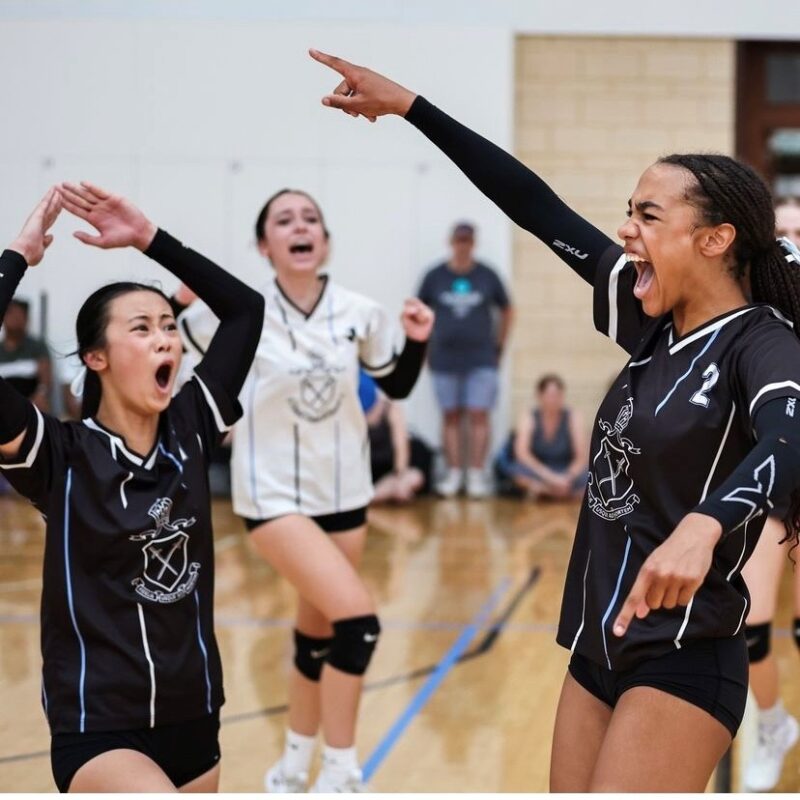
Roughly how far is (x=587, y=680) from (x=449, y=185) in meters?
9.54

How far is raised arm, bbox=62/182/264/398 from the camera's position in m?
3.11

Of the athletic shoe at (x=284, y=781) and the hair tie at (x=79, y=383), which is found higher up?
the hair tie at (x=79, y=383)

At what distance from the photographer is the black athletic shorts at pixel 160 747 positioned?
278 centimetres

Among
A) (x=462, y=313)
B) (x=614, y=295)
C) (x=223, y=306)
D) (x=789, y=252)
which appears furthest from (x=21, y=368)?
(x=789, y=252)

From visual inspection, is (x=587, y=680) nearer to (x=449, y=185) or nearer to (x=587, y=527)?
(x=587, y=527)

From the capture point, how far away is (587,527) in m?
2.54

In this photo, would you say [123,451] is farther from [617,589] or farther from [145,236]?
[617,589]

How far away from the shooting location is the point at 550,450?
11.3 m

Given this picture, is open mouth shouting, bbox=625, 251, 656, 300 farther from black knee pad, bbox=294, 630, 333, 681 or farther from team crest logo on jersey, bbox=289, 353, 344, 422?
black knee pad, bbox=294, 630, 333, 681

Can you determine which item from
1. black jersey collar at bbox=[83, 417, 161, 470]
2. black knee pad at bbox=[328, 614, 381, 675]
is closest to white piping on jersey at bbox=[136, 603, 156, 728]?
black jersey collar at bbox=[83, 417, 161, 470]

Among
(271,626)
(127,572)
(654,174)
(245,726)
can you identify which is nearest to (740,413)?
(654,174)

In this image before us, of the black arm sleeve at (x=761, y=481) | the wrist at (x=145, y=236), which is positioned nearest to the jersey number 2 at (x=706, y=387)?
the black arm sleeve at (x=761, y=481)

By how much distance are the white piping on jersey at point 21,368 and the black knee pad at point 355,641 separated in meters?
4.36

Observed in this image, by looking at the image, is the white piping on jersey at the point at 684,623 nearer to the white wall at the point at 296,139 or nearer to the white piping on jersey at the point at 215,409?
the white piping on jersey at the point at 215,409
